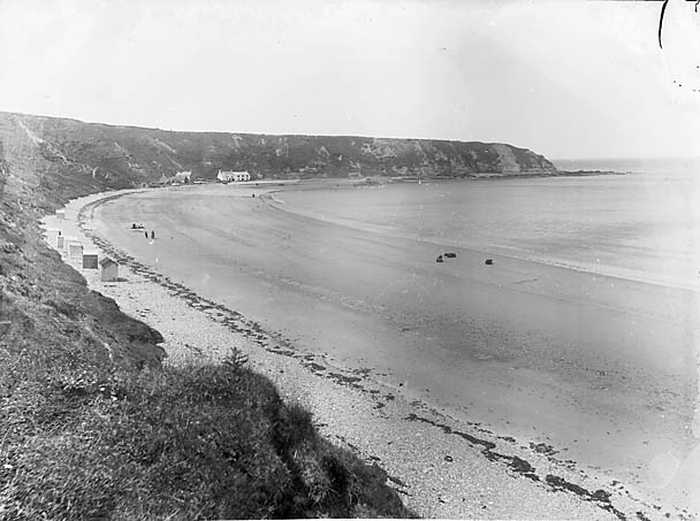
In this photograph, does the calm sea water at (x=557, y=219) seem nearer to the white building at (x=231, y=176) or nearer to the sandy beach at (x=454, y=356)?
the sandy beach at (x=454, y=356)

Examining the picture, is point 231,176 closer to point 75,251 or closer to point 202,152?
point 202,152

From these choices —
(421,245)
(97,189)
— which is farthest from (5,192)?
(421,245)

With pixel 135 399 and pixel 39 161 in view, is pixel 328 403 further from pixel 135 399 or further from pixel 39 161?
pixel 39 161

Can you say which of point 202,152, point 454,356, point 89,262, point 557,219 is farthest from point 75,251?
point 557,219

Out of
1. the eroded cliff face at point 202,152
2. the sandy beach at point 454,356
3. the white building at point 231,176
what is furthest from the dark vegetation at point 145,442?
the white building at point 231,176

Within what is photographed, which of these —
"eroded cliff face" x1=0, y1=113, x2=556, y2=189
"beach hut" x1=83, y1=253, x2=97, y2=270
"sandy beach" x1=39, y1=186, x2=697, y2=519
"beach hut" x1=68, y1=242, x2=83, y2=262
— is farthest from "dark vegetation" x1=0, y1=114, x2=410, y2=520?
"beach hut" x1=68, y1=242, x2=83, y2=262
